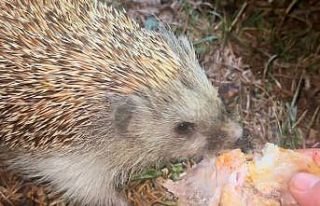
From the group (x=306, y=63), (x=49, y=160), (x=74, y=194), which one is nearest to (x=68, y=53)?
(x=49, y=160)

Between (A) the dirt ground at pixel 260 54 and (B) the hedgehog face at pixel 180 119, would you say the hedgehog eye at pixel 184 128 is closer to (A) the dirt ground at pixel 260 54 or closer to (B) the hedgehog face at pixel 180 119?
(B) the hedgehog face at pixel 180 119

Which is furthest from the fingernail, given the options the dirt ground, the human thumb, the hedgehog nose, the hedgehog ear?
the dirt ground

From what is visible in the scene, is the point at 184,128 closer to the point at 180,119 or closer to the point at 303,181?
the point at 180,119

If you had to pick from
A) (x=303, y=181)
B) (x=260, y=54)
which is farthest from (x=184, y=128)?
(x=260, y=54)

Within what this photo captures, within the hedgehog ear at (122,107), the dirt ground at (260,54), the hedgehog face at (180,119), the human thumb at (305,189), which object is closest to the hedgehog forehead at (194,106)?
the hedgehog face at (180,119)

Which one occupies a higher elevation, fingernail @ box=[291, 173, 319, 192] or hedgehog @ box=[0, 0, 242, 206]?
hedgehog @ box=[0, 0, 242, 206]

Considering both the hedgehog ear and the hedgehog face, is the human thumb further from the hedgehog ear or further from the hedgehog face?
the hedgehog ear
